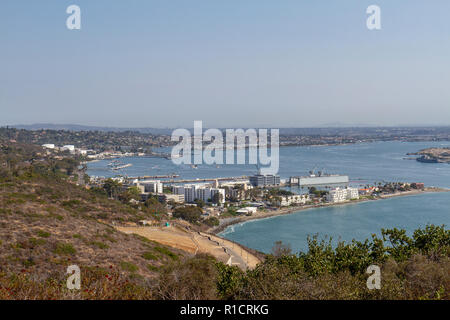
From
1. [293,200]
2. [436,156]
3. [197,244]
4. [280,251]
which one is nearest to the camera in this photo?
[280,251]

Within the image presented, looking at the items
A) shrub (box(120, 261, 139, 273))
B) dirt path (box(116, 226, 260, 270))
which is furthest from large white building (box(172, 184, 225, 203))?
shrub (box(120, 261, 139, 273))

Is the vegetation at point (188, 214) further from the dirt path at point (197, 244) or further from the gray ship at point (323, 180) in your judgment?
the gray ship at point (323, 180)

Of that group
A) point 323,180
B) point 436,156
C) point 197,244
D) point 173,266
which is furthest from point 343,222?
point 436,156

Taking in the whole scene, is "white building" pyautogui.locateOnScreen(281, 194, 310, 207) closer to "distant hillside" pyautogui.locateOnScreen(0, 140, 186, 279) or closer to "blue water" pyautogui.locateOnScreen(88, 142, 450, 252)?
"blue water" pyautogui.locateOnScreen(88, 142, 450, 252)

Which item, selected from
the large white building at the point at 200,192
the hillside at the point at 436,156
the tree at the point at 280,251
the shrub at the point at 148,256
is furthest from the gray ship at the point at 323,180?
the shrub at the point at 148,256

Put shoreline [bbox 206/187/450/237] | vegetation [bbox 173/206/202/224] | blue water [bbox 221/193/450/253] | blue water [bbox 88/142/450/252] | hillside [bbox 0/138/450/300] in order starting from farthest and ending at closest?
shoreline [bbox 206/187/450/237], vegetation [bbox 173/206/202/224], blue water [bbox 88/142/450/252], blue water [bbox 221/193/450/253], hillside [bbox 0/138/450/300]

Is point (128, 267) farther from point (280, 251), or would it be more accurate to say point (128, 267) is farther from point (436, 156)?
point (436, 156)
